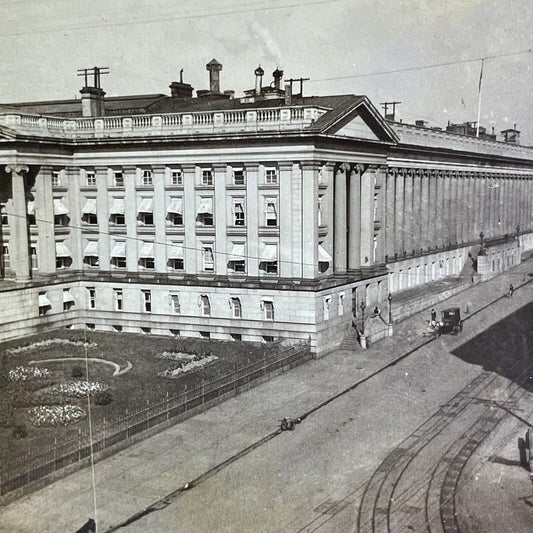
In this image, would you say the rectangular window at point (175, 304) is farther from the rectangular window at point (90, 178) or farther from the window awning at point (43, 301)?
the rectangular window at point (90, 178)

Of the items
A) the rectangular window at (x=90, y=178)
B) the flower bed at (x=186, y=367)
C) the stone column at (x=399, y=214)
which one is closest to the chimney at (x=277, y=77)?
the stone column at (x=399, y=214)

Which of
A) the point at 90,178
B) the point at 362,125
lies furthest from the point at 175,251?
the point at 362,125

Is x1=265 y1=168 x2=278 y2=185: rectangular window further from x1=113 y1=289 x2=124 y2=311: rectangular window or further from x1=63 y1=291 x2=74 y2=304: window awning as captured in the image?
x1=63 y1=291 x2=74 y2=304: window awning

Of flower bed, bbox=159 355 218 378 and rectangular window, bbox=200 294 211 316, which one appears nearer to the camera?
flower bed, bbox=159 355 218 378

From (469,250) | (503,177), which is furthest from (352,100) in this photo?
(503,177)

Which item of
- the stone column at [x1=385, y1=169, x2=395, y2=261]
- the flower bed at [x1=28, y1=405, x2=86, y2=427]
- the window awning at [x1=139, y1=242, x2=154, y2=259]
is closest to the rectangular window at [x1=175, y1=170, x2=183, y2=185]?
the window awning at [x1=139, y1=242, x2=154, y2=259]

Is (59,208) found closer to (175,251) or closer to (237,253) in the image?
(175,251)
